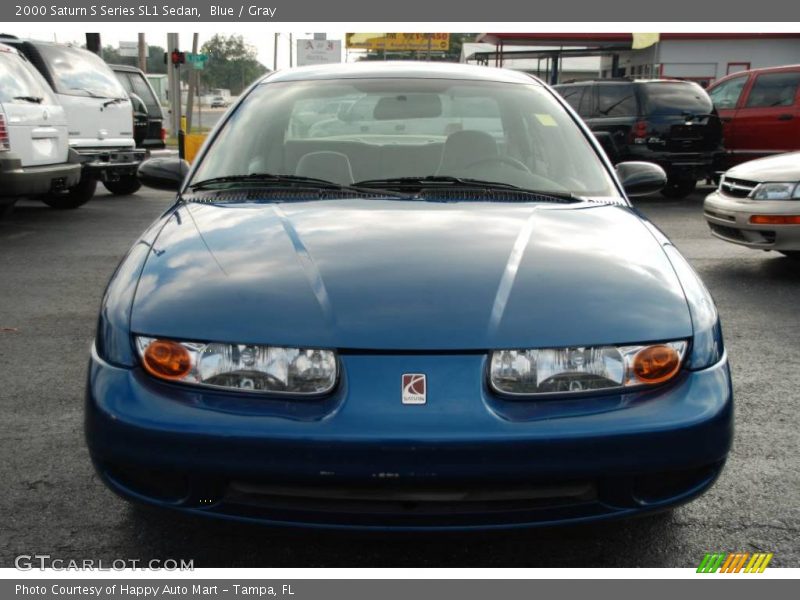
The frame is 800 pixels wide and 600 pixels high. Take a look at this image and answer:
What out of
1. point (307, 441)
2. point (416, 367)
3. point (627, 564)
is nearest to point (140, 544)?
point (307, 441)

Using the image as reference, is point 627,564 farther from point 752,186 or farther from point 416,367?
point 752,186

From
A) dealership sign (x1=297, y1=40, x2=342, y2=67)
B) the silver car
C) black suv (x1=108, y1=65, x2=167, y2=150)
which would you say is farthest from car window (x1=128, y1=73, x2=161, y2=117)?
dealership sign (x1=297, y1=40, x2=342, y2=67)

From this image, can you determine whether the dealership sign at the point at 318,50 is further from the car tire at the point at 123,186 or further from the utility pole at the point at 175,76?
the car tire at the point at 123,186

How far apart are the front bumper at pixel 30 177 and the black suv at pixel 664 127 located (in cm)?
→ 723

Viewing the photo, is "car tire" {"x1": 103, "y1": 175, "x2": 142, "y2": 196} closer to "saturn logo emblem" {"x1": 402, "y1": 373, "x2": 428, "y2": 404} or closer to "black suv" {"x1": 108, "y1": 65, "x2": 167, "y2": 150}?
"black suv" {"x1": 108, "y1": 65, "x2": 167, "y2": 150}

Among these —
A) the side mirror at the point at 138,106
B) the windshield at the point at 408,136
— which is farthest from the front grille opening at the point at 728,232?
the side mirror at the point at 138,106

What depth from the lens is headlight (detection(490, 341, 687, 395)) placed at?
224cm

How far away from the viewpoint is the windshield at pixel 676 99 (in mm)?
13344

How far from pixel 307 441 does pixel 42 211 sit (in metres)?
10.4

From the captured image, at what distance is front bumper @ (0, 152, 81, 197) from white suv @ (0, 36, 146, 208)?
5.60ft

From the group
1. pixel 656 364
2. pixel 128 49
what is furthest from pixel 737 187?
pixel 128 49

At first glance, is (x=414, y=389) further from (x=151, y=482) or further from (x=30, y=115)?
(x=30, y=115)

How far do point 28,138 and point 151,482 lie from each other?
763 cm

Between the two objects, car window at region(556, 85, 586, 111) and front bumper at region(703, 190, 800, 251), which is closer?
front bumper at region(703, 190, 800, 251)
